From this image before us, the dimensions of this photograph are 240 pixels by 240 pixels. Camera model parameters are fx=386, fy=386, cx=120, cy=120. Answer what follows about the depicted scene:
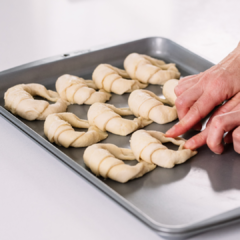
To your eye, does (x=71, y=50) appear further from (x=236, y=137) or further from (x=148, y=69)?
(x=236, y=137)

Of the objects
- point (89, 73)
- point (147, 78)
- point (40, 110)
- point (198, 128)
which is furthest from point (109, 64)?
point (198, 128)

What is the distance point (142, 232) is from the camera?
1109 millimetres

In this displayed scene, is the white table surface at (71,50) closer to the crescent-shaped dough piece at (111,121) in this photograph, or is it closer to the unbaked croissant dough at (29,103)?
the unbaked croissant dough at (29,103)

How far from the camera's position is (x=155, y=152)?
135 centimetres

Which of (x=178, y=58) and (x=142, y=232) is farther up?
(x=178, y=58)

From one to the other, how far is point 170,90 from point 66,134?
576 mm

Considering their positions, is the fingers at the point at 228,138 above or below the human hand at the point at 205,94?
below

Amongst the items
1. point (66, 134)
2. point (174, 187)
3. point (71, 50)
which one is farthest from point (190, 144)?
point (71, 50)

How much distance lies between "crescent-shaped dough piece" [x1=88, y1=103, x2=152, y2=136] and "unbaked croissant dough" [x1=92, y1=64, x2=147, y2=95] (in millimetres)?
218

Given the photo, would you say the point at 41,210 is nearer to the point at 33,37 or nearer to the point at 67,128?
the point at 67,128

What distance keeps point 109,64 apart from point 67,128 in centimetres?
71

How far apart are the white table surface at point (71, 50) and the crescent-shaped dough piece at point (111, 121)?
0.26m

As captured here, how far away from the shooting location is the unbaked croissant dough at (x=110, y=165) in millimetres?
1252

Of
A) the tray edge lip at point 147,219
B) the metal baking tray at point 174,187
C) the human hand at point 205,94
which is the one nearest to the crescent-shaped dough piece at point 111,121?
the metal baking tray at point 174,187
